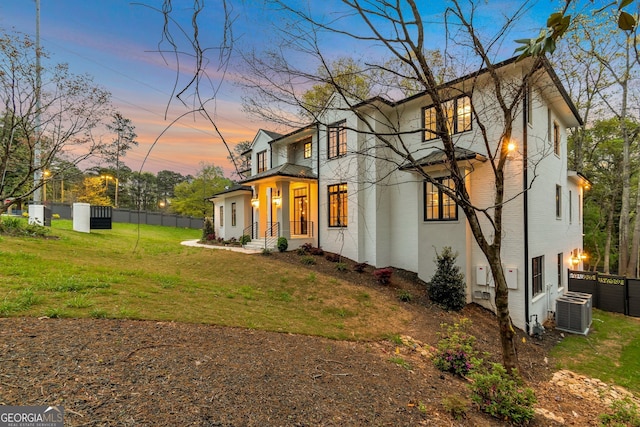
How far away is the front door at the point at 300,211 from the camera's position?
1454 cm

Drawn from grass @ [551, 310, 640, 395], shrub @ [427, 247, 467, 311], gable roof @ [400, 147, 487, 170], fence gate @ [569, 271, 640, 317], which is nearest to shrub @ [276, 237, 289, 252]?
shrub @ [427, 247, 467, 311]

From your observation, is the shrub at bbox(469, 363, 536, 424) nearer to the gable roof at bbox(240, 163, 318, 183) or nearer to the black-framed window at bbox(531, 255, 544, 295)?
the black-framed window at bbox(531, 255, 544, 295)

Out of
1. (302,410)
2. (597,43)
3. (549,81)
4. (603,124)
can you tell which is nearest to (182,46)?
(302,410)

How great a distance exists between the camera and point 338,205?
12430mm

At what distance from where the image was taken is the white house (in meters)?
8.12

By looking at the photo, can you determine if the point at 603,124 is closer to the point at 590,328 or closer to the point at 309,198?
the point at 590,328

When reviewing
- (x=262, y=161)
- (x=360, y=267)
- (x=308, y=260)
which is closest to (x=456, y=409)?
(x=360, y=267)

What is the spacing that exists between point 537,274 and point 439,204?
3.75m

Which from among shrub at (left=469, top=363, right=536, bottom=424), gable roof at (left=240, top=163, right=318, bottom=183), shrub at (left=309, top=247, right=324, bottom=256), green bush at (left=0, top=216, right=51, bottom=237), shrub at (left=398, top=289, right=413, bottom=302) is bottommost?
shrub at (left=398, top=289, right=413, bottom=302)

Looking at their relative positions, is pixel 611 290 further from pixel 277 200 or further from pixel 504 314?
pixel 277 200

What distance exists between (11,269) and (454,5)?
9246 mm

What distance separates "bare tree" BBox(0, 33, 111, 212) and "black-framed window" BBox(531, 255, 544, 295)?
39.3ft

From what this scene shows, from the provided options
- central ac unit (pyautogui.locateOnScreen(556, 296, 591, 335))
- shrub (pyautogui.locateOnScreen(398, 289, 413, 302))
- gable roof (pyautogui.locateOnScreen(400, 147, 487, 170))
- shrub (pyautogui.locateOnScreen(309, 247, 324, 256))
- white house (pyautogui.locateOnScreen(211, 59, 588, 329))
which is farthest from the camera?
shrub (pyautogui.locateOnScreen(309, 247, 324, 256))

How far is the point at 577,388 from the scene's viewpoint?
5324 mm
